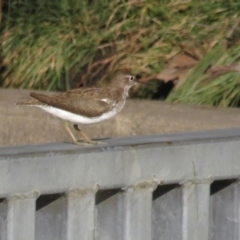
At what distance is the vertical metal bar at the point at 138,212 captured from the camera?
142 inches

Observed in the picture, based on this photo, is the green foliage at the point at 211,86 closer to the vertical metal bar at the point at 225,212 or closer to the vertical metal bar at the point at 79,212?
the vertical metal bar at the point at 225,212

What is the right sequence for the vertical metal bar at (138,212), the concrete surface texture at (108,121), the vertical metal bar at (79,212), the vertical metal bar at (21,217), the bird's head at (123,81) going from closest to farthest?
1. the vertical metal bar at (21,217)
2. the vertical metal bar at (79,212)
3. the vertical metal bar at (138,212)
4. the concrete surface texture at (108,121)
5. the bird's head at (123,81)

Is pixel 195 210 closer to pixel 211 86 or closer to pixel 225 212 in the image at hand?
pixel 225 212

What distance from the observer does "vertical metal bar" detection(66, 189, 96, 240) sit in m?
3.46

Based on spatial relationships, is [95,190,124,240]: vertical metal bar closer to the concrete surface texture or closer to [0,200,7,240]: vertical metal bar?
[0,200,7,240]: vertical metal bar

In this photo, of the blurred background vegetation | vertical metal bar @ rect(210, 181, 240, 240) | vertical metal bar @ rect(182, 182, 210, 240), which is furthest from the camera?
the blurred background vegetation

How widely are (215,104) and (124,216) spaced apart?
144 inches

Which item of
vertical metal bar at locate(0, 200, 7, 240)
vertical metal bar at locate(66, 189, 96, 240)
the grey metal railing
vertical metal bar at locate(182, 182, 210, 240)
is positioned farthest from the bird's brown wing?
vertical metal bar at locate(0, 200, 7, 240)

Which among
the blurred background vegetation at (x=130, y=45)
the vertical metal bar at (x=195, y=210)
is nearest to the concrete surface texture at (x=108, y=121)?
the blurred background vegetation at (x=130, y=45)

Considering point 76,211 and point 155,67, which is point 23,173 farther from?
point 155,67

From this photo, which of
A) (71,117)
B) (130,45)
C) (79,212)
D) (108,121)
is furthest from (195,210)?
(130,45)

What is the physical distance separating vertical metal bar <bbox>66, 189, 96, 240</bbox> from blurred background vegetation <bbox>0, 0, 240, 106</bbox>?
368cm

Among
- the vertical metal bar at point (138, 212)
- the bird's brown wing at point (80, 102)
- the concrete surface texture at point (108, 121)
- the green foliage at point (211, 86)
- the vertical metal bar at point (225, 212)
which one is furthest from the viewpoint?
the green foliage at point (211, 86)

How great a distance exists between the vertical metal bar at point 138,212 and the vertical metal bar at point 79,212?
0.56 feet
